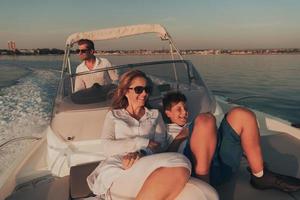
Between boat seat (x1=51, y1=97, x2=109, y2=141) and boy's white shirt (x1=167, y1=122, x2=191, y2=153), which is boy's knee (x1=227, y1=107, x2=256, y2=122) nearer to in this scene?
boy's white shirt (x1=167, y1=122, x2=191, y2=153)

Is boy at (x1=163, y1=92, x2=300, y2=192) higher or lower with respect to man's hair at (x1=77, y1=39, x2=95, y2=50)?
lower

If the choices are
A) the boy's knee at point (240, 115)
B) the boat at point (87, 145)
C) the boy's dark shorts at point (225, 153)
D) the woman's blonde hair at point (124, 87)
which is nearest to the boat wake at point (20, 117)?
the boat at point (87, 145)

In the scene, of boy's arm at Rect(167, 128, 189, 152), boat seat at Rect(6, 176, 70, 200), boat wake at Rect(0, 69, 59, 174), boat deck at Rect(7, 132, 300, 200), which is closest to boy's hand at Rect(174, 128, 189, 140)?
boy's arm at Rect(167, 128, 189, 152)

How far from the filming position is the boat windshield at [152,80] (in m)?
3.67

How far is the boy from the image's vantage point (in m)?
2.33

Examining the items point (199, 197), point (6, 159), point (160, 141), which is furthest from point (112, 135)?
point (6, 159)

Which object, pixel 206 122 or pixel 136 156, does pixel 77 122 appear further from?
pixel 206 122

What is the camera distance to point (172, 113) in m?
3.04

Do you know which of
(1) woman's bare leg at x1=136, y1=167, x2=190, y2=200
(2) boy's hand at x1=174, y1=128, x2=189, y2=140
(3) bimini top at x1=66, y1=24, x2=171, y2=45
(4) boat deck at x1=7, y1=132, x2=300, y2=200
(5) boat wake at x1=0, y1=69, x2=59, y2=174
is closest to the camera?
(1) woman's bare leg at x1=136, y1=167, x2=190, y2=200

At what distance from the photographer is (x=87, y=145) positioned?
11.0 ft

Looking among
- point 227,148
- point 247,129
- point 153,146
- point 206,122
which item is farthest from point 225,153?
point 153,146

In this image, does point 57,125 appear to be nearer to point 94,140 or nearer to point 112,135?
point 94,140

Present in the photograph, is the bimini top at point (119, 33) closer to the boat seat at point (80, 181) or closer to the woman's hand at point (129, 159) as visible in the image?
the boat seat at point (80, 181)

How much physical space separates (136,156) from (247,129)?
2.86 feet
